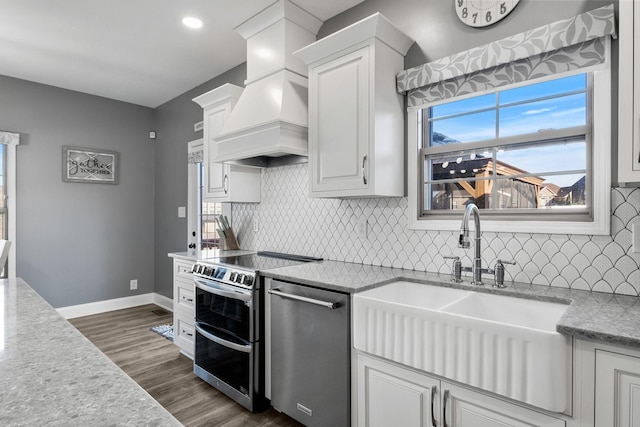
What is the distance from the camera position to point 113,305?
471 centimetres

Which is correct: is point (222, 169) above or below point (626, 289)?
above

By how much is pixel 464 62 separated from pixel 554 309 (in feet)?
4.35

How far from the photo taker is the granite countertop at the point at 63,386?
572 millimetres

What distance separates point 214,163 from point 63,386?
2.89 metres

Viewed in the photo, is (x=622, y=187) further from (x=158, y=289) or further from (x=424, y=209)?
(x=158, y=289)

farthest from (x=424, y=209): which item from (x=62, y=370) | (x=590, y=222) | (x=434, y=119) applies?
(x=62, y=370)

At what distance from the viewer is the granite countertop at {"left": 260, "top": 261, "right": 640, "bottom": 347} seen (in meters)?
1.15

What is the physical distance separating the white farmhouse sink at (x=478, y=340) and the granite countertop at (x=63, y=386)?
44.7 inches

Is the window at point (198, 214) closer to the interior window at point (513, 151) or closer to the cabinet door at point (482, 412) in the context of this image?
the interior window at point (513, 151)

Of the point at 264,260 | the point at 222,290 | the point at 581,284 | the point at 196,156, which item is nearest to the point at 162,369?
the point at 222,290

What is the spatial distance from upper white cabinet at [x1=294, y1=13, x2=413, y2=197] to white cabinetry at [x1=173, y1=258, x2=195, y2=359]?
150 cm

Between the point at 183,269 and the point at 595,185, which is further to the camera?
the point at 183,269

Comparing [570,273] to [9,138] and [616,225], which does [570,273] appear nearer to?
[616,225]

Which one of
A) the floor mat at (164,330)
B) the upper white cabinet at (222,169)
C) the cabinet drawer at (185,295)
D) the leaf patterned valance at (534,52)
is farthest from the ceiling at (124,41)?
the floor mat at (164,330)
